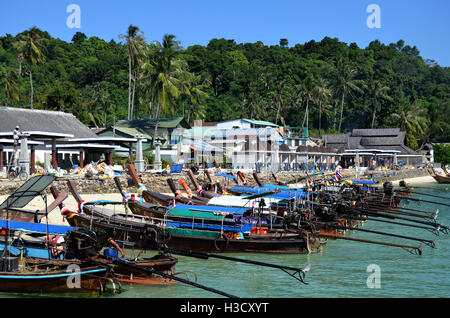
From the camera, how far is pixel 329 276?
17359 mm

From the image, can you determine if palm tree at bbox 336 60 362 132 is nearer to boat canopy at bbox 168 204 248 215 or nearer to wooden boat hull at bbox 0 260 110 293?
boat canopy at bbox 168 204 248 215

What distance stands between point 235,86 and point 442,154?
40751 mm

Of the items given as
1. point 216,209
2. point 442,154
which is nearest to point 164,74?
point 216,209

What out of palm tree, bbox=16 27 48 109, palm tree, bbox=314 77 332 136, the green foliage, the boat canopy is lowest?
the boat canopy

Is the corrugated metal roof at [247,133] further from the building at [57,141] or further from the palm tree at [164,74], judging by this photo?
the building at [57,141]

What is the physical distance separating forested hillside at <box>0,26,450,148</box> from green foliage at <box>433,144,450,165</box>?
4136 mm

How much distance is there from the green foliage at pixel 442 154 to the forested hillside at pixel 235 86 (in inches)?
163

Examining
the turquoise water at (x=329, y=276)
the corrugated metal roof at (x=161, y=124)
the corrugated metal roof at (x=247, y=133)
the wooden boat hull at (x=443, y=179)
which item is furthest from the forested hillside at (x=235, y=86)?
the turquoise water at (x=329, y=276)

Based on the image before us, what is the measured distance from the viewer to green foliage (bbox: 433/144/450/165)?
93.8 metres

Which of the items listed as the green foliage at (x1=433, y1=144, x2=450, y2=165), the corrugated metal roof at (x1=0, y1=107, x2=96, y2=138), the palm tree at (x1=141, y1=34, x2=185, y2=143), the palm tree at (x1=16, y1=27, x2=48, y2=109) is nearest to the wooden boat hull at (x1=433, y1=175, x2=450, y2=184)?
the green foliage at (x1=433, y1=144, x2=450, y2=165)

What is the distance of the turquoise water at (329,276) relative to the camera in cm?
1520

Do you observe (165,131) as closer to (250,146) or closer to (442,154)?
(250,146)
